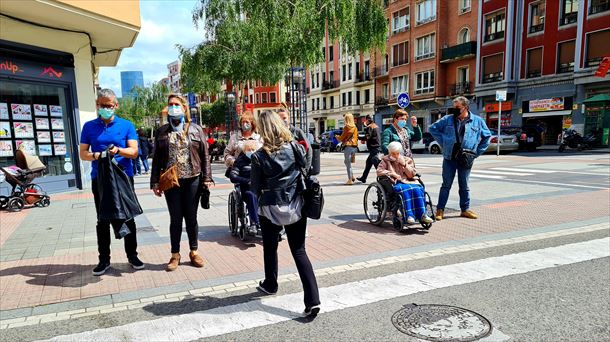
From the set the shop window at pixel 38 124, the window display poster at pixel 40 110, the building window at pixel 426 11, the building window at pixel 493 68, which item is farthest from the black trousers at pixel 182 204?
the building window at pixel 426 11

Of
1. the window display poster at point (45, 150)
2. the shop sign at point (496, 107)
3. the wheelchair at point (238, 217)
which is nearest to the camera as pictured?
the wheelchair at point (238, 217)

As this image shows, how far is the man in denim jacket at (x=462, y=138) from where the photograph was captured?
6.44m

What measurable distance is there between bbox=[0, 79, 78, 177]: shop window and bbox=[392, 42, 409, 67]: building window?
34.4 metres

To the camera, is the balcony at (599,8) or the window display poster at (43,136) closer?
the window display poster at (43,136)

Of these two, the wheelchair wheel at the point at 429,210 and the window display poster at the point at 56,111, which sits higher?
the window display poster at the point at 56,111

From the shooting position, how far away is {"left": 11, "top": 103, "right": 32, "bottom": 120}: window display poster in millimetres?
9695

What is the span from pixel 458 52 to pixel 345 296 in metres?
34.5

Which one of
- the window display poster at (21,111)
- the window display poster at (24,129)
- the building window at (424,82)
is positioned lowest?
the window display poster at (24,129)

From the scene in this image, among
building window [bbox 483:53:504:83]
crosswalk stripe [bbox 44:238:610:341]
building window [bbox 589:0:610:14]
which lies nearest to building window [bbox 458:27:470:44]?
building window [bbox 483:53:504:83]

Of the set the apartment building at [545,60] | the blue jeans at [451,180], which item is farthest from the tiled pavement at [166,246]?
the apartment building at [545,60]

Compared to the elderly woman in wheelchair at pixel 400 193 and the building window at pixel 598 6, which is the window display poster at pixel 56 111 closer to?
the elderly woman in wheelchair at pixel 400 193

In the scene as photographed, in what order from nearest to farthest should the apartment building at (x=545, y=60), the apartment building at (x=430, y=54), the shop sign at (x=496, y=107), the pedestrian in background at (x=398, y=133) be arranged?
the pedestrian in background at (x=398, y=133) < the apartment building at (x=545, y=60) < the shop sign at (x=496, y=107) < the apartment building at (x=430, y=54)

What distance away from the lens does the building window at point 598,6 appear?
23627mm

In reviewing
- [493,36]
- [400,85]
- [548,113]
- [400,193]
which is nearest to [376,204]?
[400,193]
